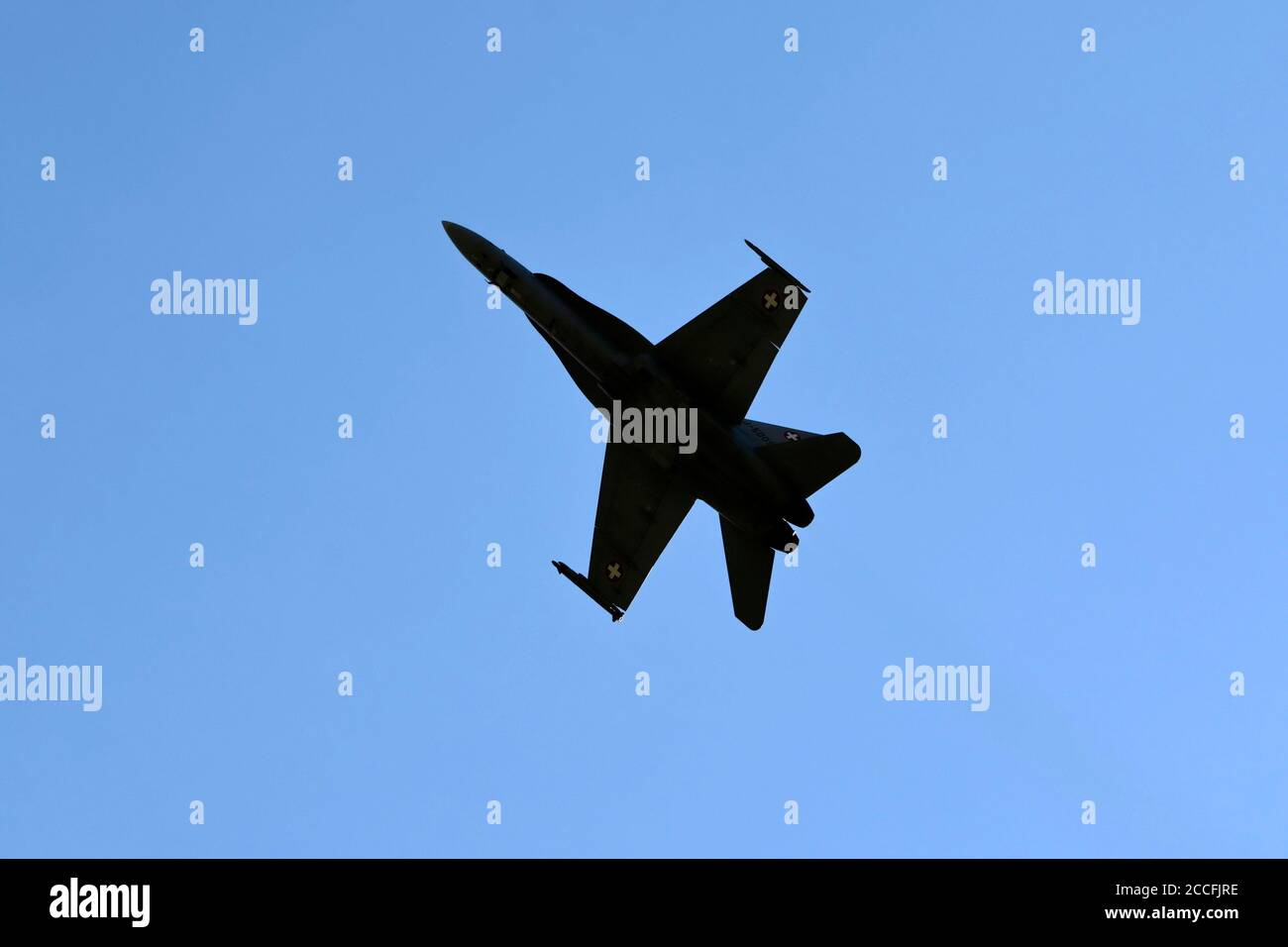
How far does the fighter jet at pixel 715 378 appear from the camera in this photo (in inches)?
1419

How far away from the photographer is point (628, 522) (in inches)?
1581

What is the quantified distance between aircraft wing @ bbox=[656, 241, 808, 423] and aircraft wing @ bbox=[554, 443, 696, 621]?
365 cm

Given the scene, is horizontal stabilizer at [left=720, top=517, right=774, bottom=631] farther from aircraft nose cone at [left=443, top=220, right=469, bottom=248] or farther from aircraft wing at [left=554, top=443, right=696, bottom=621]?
aircraft nose cone at [left=443, top=220, right=469, bottom=248]

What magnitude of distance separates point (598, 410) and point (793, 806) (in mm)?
12278

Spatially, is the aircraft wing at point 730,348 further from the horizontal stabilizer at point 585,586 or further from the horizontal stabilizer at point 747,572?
the horizontal stabilizer at point 585,586

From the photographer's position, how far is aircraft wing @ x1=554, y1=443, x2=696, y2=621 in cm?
3978

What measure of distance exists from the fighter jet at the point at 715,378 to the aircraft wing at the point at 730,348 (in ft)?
0.09

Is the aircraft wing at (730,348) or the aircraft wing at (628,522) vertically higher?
the aircraft wing at (730,348)

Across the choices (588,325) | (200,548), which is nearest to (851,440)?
(588,325)

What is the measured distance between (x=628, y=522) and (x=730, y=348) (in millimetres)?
6694

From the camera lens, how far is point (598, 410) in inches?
1515

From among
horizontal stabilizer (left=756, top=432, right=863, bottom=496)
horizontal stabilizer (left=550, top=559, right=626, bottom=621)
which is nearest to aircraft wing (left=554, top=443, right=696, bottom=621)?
horizontal stabilizer (left=550, top=559, right=626, bottom=621)

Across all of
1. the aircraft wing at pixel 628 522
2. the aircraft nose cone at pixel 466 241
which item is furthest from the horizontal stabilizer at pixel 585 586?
the aircraft nose cone at pixel 466 241
